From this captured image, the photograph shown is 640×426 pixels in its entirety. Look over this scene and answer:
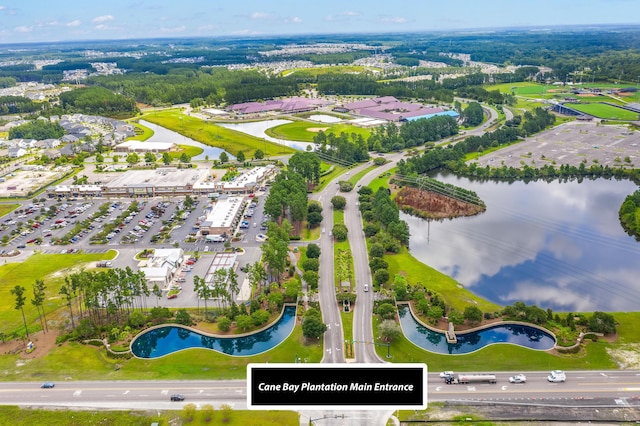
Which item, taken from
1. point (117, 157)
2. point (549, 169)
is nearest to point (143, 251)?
point (117, 157)

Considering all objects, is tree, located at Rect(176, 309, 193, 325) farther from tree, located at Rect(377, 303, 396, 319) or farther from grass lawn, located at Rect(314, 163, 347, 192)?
grass lawn, located at Rect(314, 163, 347, 192)

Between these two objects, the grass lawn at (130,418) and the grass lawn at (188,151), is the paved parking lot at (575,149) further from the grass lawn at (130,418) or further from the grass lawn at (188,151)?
the grass lawn at (130,418)

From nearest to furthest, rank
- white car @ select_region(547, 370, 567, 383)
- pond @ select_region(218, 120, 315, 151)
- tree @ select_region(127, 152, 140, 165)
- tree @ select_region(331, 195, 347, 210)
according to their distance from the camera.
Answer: white car @ select_region(547, 370, 567, 383), tree @ select_region(331, 195, 347, 210), tree @ select_region(127, 152, 140, 165), pond @ select_region(218, 120, 315, 151)

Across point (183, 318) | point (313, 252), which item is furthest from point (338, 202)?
point (183, 318)

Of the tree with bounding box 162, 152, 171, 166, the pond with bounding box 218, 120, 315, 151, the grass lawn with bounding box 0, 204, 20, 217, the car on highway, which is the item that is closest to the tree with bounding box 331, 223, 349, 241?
the car on highway

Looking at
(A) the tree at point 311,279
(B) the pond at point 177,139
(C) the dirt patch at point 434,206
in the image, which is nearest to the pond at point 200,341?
(A) the tree at point 311,279
